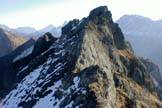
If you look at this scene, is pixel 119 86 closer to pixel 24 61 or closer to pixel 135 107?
pixel 135 107

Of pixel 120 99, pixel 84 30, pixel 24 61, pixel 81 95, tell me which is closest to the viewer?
pixel 81 95

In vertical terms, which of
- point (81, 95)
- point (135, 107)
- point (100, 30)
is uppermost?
point (100, 30)

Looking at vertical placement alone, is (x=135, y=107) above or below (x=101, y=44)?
below

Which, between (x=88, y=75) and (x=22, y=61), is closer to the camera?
(x=88, y=75)

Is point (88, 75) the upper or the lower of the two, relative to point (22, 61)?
lower

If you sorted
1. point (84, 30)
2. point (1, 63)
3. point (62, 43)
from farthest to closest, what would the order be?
point (1, 63)
point (62, 43)
point (84, 30)

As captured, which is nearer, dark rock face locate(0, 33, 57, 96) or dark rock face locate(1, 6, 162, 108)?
dark rock face locate(1, 6, 162, 108)

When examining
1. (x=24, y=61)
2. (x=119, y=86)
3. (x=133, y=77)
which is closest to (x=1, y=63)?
(x=24, y=61)

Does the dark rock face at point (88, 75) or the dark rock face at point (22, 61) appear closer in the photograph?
the dark rock face at point (88, 75)
